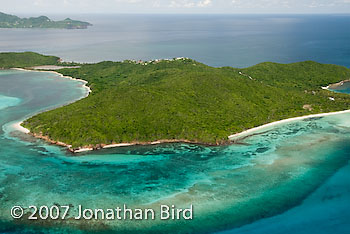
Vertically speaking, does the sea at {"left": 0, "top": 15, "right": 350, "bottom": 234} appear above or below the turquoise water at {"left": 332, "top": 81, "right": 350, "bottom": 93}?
below

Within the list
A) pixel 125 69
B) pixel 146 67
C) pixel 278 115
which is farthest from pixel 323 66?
pixel 125 69

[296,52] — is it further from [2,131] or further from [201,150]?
[2,131]

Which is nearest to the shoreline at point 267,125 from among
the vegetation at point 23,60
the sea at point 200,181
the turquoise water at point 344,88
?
the sea at point 200,181

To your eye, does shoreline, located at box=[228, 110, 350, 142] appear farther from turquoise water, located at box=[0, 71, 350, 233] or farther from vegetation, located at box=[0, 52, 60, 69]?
vegetation, located at box=[0, 52, 60, 69]

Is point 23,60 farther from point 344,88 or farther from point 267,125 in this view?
point 344,88

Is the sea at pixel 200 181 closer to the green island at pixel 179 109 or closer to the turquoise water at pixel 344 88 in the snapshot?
the green island at pixel 179 109

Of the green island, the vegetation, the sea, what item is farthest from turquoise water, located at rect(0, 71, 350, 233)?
the vegetation
